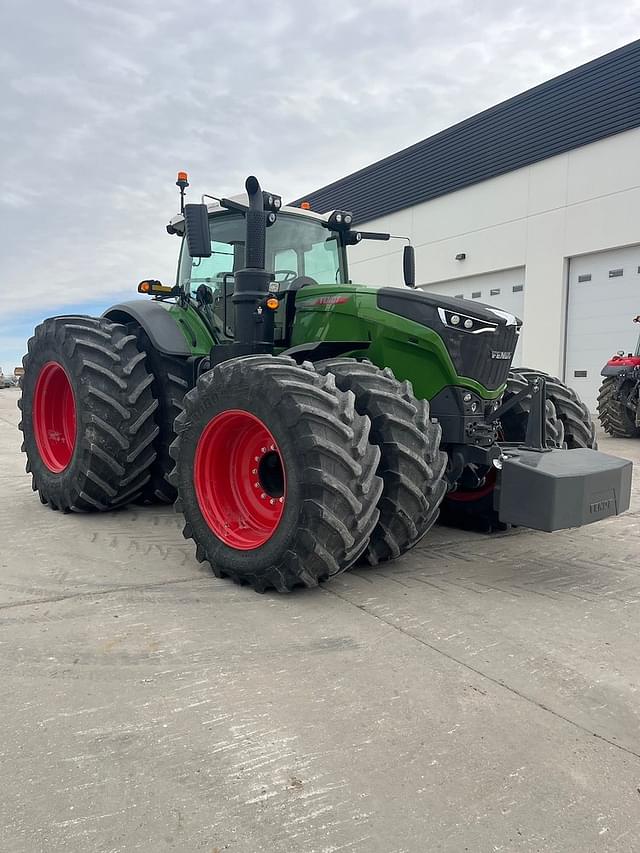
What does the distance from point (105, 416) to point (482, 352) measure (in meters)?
2.73

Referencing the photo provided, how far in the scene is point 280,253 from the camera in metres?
5.04

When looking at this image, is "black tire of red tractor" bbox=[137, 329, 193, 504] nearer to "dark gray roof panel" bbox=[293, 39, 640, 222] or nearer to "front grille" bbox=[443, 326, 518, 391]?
"front grille" bbox=[443, 326, 518, 391]

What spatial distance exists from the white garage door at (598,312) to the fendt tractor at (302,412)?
11897mm

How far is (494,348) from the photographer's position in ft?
13.1

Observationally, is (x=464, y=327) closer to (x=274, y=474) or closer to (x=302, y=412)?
(x=302, y=412)

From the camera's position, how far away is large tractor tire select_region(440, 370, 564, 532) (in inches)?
179

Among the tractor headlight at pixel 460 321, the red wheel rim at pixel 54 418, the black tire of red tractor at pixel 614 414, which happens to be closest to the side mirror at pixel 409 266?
the tractor headlight at pixel 460 321

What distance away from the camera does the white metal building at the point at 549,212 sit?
613 inches

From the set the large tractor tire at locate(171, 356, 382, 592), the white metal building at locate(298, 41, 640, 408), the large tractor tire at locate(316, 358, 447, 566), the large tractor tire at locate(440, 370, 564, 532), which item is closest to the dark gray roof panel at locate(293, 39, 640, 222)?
the white metal building at locate(298, 41, 640, 408)

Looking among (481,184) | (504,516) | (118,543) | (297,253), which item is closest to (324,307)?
(297,253)

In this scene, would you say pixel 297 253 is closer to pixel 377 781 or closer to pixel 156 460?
pixel 156 460

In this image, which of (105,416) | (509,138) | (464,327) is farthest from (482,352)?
(509,138)

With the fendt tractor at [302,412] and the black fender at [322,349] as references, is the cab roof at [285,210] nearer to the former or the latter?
the fendt tractor at [302,412]

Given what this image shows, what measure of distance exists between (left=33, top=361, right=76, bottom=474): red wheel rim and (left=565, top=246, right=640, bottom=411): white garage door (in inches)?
527
